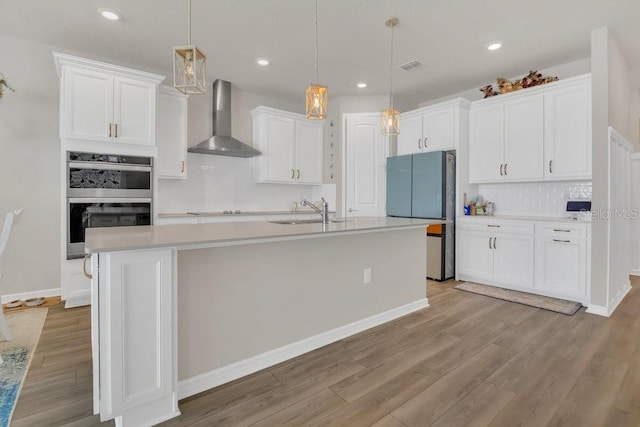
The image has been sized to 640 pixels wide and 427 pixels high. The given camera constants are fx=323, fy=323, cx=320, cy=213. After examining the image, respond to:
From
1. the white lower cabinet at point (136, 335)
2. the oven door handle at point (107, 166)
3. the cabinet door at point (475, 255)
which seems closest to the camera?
the white lower cabinet at point (136, 335)

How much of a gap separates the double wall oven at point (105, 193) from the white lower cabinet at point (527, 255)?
13.1 feet

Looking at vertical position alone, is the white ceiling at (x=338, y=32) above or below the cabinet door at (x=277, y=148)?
above

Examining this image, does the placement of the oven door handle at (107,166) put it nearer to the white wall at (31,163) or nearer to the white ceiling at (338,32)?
the white wall at (31,163)

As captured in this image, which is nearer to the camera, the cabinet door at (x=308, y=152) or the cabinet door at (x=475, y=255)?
the cabinet door at (x=475, y=255)

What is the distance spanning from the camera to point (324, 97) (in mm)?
2465

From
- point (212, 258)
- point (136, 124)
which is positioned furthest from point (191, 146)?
point (212, 258)

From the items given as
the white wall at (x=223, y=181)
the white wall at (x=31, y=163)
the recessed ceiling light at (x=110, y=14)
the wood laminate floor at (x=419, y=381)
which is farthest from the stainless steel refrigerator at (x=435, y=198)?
the white wall at (x=31, y=163)

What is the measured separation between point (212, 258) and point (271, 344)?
2.45 feet

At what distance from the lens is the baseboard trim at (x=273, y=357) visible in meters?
1.87

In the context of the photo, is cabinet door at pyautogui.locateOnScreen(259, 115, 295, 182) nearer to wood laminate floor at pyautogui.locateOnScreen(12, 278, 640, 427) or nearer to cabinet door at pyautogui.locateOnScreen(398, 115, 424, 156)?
cabinet door at pyautogui.locateOnScreen(398, 115, 424, 156)

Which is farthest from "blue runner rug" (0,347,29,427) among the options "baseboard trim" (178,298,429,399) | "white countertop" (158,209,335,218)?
"white countertop" (158,209,335,218)

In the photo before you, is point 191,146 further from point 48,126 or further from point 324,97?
point 324,97

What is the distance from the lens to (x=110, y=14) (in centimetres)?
292

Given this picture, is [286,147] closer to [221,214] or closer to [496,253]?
[221,214]
